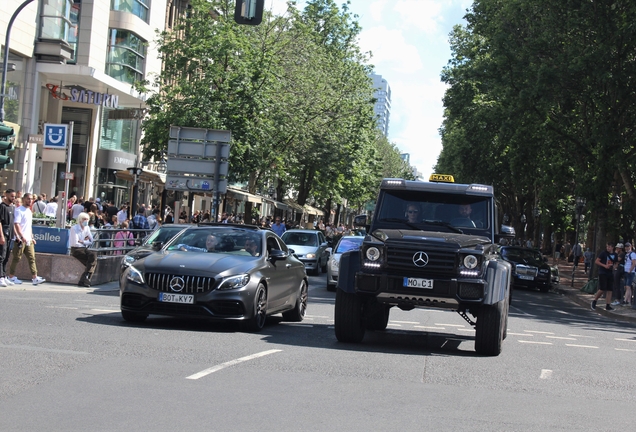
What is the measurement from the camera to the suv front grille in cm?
1225

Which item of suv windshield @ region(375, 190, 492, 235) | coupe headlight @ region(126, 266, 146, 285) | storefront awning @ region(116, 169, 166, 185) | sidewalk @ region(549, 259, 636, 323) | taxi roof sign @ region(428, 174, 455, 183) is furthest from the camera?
storefront awning @ region(116, 169, 166, 185)

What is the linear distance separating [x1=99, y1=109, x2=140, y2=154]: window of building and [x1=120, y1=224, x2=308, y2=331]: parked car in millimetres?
31857

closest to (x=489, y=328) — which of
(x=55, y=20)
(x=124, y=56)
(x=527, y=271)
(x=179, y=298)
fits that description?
(x=179, y=298)

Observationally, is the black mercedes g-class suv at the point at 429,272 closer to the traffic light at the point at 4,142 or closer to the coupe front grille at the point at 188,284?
the coupe front grille at the point at 188,284

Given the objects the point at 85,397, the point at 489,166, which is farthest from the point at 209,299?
the point at 489,166

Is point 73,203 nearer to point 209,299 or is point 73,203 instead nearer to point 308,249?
point 308,249

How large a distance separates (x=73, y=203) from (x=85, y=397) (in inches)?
1007

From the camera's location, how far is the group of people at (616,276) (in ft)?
89.3

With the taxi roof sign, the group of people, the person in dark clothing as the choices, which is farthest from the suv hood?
the group of people

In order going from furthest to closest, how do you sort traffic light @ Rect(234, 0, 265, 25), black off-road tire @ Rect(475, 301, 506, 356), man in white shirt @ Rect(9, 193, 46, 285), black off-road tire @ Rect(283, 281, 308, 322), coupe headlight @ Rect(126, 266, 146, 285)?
man in white shirt @ Rect(9, 193, 46, 285)
black off-road tire @ Rect(283, 281, 308, 322)
traffic light @ Rect(234, 0, 265, 25)
coupe headlight @ Rect(126, 266, 146, 285)
black off-road tire @ Rect(475, 301, 506, 356)

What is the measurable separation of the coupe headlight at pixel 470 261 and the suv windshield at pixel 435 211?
1.19 metres

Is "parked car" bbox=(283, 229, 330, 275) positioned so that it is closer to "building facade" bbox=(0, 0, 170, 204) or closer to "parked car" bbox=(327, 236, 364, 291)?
"parked car" bbox=(327, 236, 364, 291)

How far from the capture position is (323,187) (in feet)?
215

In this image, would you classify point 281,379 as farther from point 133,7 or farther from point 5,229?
point 133,7
